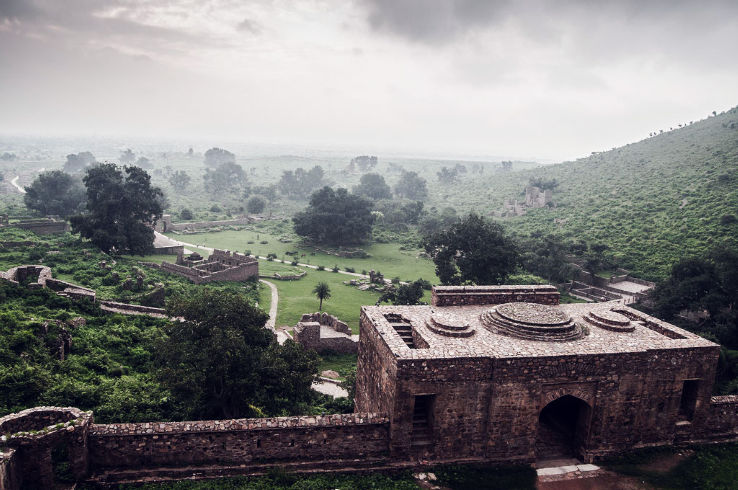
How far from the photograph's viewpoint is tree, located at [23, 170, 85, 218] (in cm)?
6850

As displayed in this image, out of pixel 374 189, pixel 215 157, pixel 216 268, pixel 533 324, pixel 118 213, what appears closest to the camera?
pixel 533 324

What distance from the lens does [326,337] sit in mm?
29344

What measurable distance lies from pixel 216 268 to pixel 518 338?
1380 inches

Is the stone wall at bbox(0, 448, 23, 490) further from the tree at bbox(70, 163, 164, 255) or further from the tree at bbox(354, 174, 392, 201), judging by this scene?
the tree at bbox(354, 174, 392, 201)

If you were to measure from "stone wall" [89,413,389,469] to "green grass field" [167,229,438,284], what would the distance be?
122ft

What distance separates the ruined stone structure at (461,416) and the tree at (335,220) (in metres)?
48.5

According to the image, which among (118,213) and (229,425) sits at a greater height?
(118,213)

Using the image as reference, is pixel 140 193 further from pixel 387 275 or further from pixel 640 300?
pixel 640 300

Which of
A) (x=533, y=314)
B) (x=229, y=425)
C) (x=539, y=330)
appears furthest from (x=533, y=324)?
(x=229, y=425)

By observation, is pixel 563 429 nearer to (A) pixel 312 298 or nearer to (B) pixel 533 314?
(B) pixel 533 314

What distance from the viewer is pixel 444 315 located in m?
17.7

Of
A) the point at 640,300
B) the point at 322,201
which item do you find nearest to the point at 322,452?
the point at 640,300

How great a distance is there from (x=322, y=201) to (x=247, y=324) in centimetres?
5109

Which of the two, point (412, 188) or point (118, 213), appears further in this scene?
point (412, 188)
